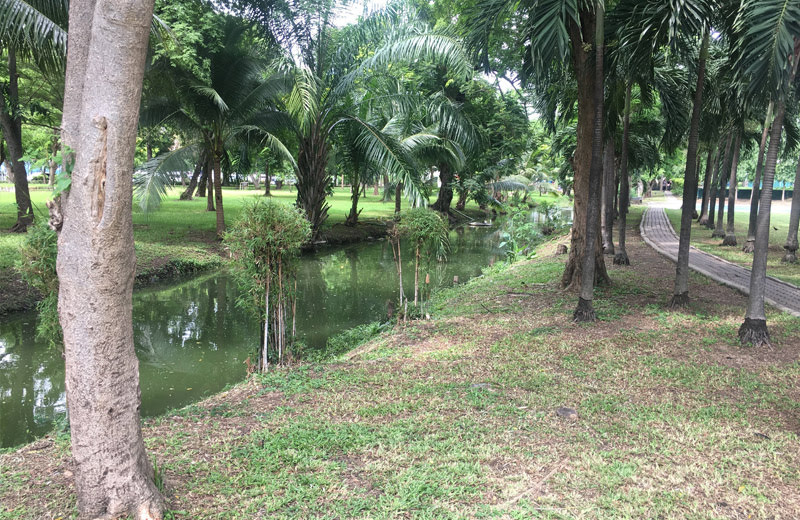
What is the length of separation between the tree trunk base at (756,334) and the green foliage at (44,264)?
8.16 meters

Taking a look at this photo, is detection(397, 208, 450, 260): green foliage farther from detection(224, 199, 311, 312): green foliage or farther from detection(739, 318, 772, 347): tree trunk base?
detection(739, 318, 772, 347): tree trunk base

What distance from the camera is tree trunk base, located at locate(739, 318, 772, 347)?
693 centimetres

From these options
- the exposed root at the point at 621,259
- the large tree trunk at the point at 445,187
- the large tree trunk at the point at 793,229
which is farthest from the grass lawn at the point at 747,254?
the large tree trunk at the point at 445,187

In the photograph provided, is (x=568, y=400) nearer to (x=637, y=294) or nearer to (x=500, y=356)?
(x=500, y=356)

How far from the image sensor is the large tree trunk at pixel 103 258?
3.02 meters

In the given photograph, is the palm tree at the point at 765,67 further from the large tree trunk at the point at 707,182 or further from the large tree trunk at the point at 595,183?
the large tree trunk at the point at 707,182

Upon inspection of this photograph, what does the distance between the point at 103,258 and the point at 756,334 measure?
24.7ft

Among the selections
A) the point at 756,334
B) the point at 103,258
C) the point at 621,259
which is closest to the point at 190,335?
the point at 103,258

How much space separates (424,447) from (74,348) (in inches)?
104

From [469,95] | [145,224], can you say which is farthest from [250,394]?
[469,95]

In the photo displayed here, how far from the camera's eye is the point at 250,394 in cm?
578

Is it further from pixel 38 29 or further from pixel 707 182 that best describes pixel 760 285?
pixel 707 182

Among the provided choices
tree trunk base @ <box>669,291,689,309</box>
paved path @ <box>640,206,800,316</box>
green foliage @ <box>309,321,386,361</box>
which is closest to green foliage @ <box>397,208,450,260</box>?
green foliage @ <box>309,321,386,361</box>

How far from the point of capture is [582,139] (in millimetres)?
9812
